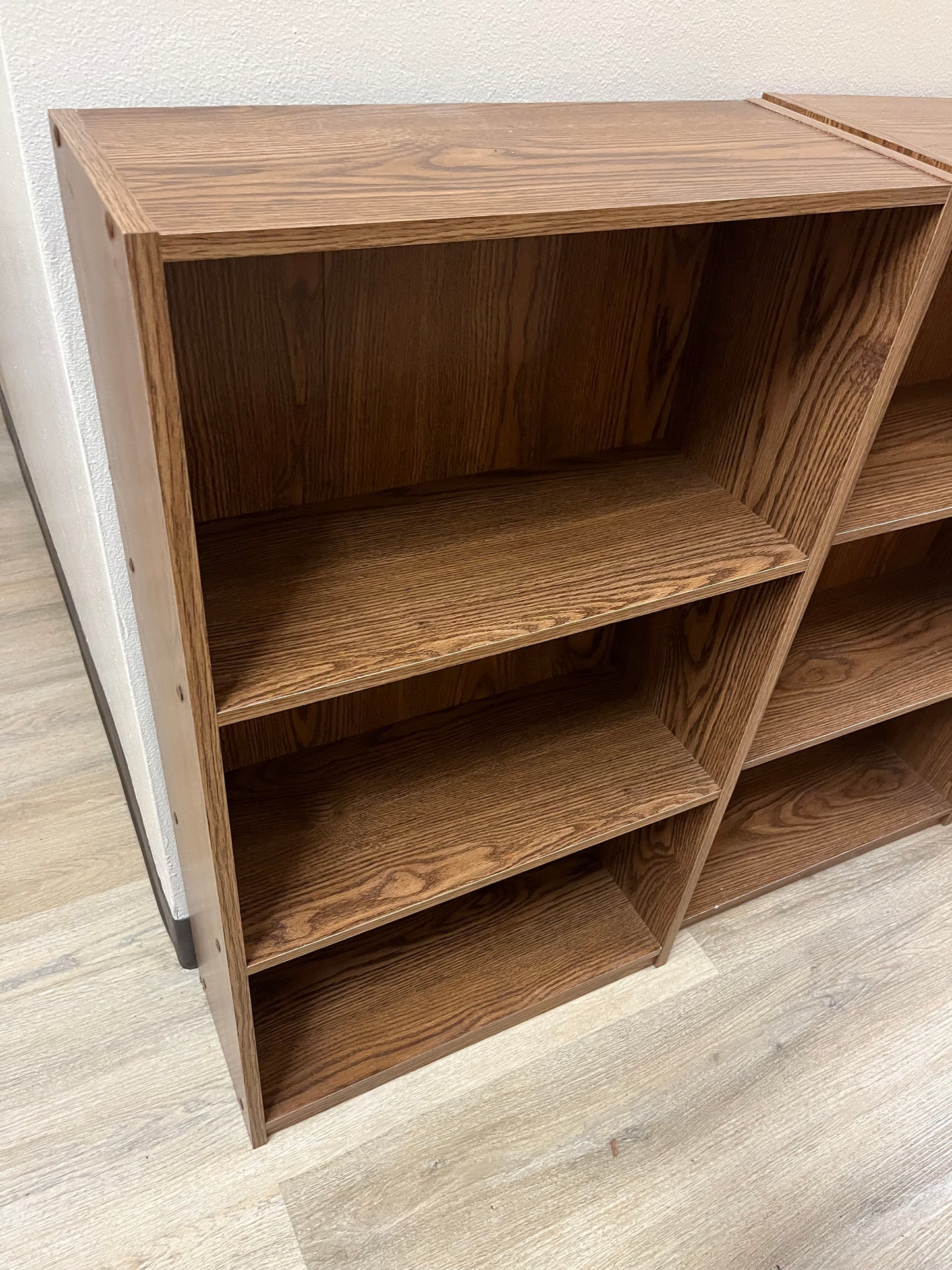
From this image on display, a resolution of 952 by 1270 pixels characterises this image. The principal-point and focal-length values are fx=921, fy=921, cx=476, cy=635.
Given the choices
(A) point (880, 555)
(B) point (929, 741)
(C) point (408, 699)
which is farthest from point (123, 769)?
(B) point (929, 741)

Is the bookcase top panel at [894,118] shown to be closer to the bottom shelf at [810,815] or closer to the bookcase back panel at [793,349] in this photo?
the bookcase back panel at [793,349]

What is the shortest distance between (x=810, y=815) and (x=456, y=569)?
3.17 ft

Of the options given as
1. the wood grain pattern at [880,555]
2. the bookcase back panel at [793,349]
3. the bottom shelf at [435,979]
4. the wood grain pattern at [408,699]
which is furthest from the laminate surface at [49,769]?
the wood grain pattern at [880,555]

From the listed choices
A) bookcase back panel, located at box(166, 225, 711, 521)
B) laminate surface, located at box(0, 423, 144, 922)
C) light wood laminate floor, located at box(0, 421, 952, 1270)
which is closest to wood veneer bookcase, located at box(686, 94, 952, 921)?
light wood laminate floor, located at box(0, 421, 952, 1270)

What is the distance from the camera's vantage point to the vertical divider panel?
2.52ft

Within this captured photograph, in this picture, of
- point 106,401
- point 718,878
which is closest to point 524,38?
point 106,401

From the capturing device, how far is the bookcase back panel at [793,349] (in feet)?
2.52

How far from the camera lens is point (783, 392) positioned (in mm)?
882

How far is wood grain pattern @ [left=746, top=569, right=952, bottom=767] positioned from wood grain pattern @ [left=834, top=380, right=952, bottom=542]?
0.33 meters

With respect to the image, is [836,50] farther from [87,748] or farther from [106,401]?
[87,748]

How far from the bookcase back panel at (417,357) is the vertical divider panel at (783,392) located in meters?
0.05

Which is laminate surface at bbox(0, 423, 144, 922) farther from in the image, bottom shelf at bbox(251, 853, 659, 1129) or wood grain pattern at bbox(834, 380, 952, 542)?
wood grain pattern at bbox(834, 380, 952, 542)

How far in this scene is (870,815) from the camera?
5.01ft

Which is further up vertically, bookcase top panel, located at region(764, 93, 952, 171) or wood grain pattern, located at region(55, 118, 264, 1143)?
bookcase top panel, located at region(764, 93, 952, 171)
